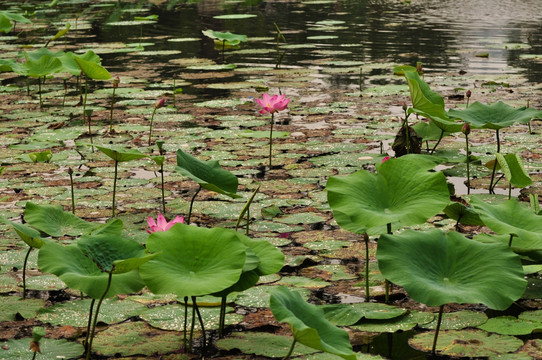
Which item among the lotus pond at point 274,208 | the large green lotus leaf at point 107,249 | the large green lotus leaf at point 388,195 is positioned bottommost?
the lotus pond at point 274,208

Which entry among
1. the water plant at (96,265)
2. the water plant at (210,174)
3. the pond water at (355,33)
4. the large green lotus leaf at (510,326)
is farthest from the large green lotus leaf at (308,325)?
the pond water at (355,33)

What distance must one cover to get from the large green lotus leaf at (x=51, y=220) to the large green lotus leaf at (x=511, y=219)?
123 centimetres

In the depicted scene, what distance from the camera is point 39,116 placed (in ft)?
16.9

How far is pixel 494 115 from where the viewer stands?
3.31 m

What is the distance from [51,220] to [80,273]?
549 mm

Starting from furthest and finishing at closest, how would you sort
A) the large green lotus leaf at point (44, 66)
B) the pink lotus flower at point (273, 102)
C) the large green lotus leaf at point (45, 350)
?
the large green lotus leaf at point (44, 66) → the pink lotus flower at point (273, 102) → the large green lotus leaf at point (45, 350)

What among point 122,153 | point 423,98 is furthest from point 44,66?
point 423,98

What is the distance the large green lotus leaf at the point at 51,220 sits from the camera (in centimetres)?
234

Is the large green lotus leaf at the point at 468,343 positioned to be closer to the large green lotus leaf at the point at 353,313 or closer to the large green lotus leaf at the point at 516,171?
the large green lotus leaf at the point at 353,313

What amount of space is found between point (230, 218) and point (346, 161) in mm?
990

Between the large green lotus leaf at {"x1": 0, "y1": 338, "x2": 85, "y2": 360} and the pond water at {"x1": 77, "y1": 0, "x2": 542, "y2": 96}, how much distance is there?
4.31 metres

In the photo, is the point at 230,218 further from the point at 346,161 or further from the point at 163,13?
the point at 163,13

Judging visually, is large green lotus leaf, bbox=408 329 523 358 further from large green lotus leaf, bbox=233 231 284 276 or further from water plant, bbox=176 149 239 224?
water plant, bbox=176 149 239 224

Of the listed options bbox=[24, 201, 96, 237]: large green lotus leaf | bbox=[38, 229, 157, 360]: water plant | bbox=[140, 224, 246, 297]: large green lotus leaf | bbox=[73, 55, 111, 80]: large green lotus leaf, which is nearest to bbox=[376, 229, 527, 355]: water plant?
bbox=[140, 224, 246, 297]: large green lotus leaf
